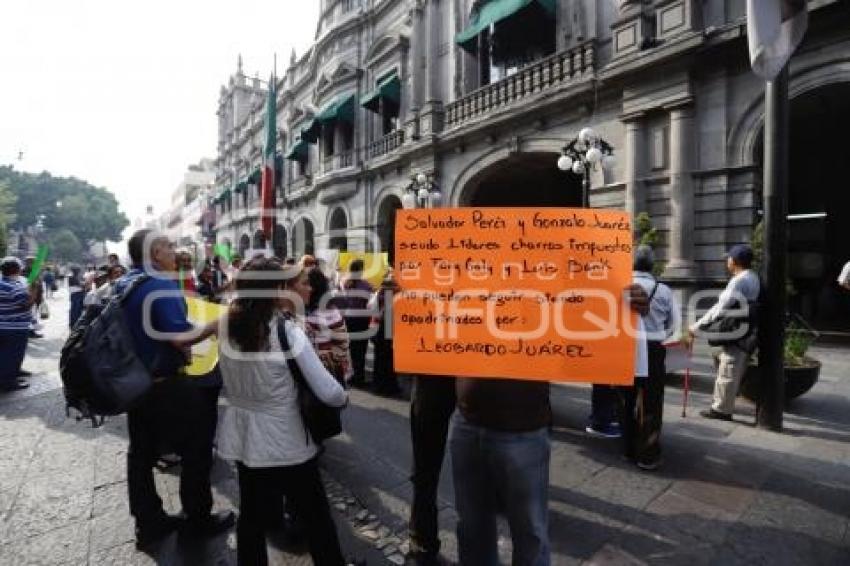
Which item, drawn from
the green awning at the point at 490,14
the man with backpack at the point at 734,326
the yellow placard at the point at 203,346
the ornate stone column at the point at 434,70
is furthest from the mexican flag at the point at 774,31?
the ornate stone column at the point at 434,70

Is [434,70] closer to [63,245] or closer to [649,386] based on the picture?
[649,386]

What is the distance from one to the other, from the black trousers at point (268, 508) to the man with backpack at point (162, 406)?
0.80 metres

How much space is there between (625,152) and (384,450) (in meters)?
8.36

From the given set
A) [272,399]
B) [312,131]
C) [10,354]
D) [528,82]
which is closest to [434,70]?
[528,82]

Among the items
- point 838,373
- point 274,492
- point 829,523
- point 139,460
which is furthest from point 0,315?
point 838,373

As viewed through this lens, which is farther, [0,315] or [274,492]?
[0,315]

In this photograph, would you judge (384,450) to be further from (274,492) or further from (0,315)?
(0,315)

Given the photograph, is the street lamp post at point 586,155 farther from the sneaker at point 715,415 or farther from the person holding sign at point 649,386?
the person holding sign at point 649,386

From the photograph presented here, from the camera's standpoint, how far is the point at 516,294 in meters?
2.06

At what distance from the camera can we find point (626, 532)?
292 cm

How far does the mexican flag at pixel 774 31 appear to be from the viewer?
4.30 m

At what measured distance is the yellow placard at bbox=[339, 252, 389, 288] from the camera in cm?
661

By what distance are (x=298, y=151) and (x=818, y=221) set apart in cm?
2023

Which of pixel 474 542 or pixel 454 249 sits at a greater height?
pixel 454 249
